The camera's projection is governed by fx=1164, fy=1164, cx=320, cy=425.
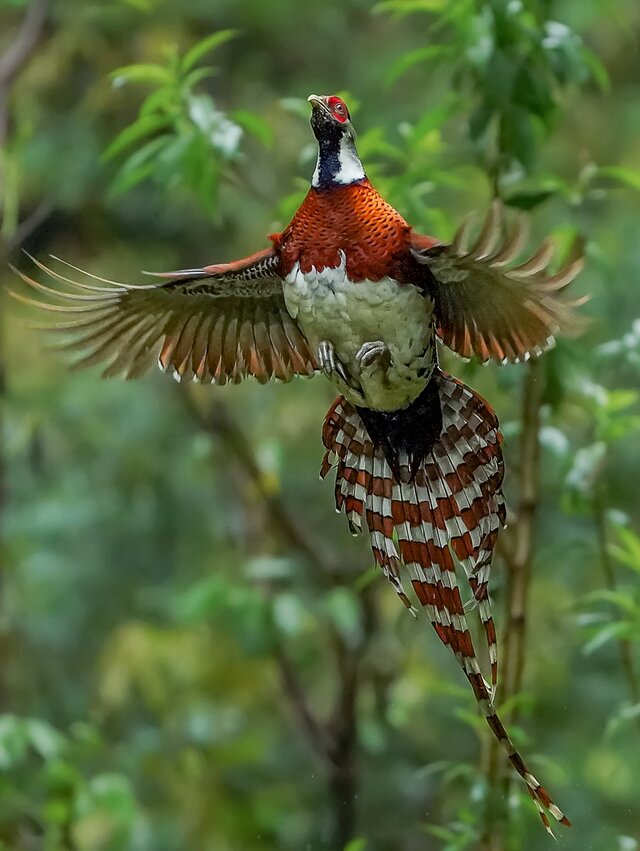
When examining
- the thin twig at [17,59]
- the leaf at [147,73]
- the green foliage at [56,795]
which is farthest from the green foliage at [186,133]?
the green foliage at [56,795]

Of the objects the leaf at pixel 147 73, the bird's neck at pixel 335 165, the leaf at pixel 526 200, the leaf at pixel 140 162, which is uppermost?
the leaf at pixel 147 73

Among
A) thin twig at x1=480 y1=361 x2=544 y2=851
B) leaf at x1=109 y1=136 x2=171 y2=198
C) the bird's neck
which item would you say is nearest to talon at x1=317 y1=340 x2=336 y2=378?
the bird's neck

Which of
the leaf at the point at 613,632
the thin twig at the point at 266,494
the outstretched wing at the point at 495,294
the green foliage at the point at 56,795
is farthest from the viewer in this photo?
the thin twig at the point at 266,494

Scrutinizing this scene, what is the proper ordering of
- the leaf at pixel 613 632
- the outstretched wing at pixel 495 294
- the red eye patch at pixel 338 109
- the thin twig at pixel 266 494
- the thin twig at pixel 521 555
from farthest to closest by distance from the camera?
the thin twig at pixel 266 494
the leaf at pixel 613 632
the thin twig at pixel 521 555
the red eye patch at pixel 338 109
the outstretched wing at pixel 495 294

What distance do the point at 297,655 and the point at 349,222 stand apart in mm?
→ 1942

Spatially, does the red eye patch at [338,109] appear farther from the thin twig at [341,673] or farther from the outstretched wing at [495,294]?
the thin twig at [341,673]

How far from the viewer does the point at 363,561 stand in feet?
7.98

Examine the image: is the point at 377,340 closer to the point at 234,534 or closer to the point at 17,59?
the point at 17,59

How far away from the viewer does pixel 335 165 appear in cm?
89

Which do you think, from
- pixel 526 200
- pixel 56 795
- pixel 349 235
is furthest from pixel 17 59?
pixel 349 235

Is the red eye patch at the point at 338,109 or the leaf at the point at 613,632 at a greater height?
the red eye patch at the point at 338,109

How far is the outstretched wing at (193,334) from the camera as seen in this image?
95 cm

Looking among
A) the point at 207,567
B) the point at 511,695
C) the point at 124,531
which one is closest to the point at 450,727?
the point at 207,567

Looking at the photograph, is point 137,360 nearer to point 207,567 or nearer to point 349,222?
point 349,222
